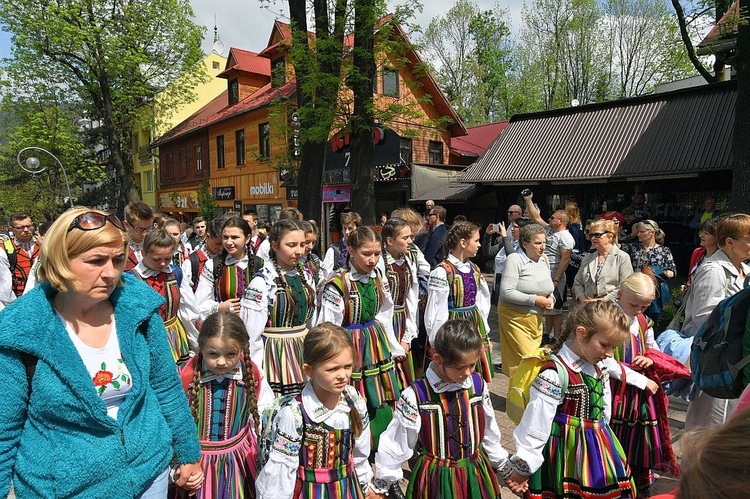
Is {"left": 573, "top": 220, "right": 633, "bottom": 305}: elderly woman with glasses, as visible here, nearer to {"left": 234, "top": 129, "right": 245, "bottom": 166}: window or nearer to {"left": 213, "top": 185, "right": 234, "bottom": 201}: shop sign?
{"left": 234, "top": 129, "right": 245, "bottom": 166}: window

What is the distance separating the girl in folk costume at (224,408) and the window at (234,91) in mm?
25361

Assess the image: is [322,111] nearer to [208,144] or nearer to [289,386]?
[289,386]

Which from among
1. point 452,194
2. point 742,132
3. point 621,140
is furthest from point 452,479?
point 452,194

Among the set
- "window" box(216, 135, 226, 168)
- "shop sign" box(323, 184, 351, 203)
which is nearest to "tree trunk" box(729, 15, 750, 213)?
"shop sign" box(323, 184, 351, 203)

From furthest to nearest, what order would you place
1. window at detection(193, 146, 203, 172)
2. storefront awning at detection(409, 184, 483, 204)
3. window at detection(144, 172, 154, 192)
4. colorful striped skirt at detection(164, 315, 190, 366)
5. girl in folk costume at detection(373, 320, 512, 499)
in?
window at detection(144, 172, 154, 192) < window at detection(193, 146, 203, 172) < storefront awning at detection(409, 184, 483, 204) < colorful striped skirt at detection(164, 315, 190, 366) < girl in folk costume at detection(373, 320, 512, 499)

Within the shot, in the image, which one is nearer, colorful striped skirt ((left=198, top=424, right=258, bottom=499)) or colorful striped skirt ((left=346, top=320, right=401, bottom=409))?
colorful striped skirt ((left=198, top=424, right=258, bottom=499))

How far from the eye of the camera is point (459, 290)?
15.3 ft

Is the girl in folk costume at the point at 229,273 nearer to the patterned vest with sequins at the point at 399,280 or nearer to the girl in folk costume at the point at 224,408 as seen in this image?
the patterned vest with sequins at the point at 399,280

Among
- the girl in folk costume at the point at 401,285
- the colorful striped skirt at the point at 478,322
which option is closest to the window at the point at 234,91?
the girl in folk costume at the point at 401,285

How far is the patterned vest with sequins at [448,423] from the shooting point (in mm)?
2650

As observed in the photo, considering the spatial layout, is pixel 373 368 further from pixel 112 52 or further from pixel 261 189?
pixel 112 52

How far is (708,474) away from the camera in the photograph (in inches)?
35.1

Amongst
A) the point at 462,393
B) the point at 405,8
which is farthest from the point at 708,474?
the point at 405,8

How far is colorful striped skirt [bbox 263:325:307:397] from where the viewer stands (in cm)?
372
